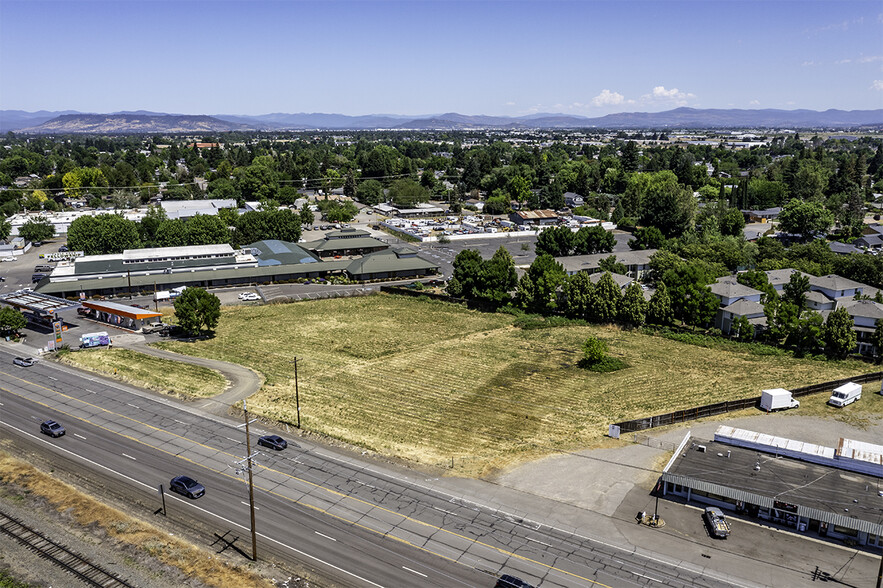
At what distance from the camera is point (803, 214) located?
389ft

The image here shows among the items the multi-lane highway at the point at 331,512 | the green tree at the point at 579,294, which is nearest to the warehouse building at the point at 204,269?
the green tree at the point at 579,294

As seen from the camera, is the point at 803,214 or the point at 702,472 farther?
the point at 803,214

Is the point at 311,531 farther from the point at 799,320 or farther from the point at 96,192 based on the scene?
the point at 96,192

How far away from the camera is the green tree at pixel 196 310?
6819 centimetres

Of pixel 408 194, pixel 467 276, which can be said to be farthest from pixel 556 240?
pixel 408 194

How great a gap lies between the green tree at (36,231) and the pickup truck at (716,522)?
13449cm

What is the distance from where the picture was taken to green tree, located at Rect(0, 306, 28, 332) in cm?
6712

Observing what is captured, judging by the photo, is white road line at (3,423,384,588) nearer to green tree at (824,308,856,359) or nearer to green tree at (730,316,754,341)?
green tree at (730,316,754,341)

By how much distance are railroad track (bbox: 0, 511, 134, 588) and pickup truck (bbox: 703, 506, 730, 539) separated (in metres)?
31.3

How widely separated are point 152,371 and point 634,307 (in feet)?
176

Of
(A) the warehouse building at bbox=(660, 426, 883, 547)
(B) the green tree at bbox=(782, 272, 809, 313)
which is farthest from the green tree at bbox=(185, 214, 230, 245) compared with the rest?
(A) the warehouse building at bbox=(660, 426, 883, 547)

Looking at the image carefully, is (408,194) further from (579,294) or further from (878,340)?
(878,340)

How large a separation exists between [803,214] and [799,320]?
2593 inches

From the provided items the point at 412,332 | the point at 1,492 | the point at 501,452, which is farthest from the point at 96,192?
the point at 501,452
